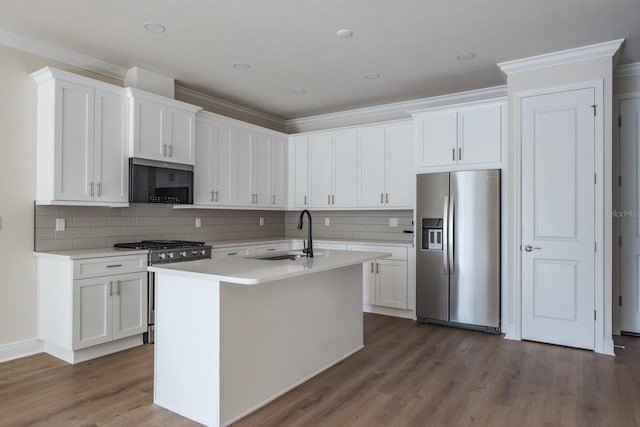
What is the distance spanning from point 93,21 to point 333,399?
3.23 m

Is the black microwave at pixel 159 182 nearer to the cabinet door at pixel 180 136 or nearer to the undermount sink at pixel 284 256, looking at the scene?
the cabinet door at pixel 180 136

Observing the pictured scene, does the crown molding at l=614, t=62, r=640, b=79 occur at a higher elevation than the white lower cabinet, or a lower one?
higher

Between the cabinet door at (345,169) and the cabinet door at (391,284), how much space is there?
3.22 ft

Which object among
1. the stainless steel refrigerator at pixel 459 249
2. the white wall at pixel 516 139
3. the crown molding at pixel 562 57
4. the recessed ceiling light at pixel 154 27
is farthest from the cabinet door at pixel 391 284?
the recessed ceiling light at pixel 154 27

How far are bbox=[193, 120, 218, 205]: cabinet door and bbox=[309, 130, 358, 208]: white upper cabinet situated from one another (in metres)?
1.49

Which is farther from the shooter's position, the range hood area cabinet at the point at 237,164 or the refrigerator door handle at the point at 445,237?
the range hood area cabinet at the point at 237,164

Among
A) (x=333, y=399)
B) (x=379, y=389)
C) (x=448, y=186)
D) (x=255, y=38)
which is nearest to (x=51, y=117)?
(x=255, y=38)

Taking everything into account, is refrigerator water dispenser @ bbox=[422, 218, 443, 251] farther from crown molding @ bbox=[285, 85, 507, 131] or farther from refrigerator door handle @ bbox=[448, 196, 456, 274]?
crown molding @ bbox=[285, 85, 507, 131]

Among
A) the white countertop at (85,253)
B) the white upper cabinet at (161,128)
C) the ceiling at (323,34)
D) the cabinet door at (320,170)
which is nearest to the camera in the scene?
the ceiling at (323,34)

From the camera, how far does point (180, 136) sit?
431cm

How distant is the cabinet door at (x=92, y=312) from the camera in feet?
10.8

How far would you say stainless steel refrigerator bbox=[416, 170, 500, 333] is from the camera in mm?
4156

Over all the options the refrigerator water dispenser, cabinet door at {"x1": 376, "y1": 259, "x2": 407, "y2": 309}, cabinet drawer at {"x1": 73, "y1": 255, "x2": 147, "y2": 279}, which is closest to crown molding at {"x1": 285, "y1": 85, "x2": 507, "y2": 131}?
the refrigerator water dispenser

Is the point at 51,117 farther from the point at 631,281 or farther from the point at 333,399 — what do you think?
the point at 631,281
